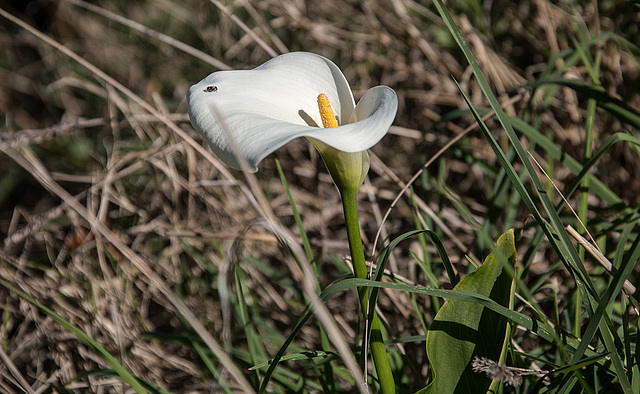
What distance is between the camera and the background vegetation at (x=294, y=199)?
0.71 metres

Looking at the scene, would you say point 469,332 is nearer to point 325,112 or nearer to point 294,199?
point 325,112

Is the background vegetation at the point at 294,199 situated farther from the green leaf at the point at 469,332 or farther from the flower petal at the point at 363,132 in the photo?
the flower petal at the point at 363,132

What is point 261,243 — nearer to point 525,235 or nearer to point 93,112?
point 525,235

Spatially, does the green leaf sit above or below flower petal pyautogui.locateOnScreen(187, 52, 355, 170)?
below

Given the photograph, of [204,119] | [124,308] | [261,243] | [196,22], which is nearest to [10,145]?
[124,308]

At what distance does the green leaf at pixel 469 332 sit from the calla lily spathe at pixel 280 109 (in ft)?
0.62

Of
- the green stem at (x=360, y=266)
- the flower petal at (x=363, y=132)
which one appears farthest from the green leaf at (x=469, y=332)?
the flower petal at (x=363, y=132)

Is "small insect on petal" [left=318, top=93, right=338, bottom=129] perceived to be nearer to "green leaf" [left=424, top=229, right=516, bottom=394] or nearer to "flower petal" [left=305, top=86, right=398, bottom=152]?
"flower petal" [left=305, top=86, right=398, bottom=152]

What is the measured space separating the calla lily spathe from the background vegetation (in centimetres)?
14

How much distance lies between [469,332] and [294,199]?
68 cm

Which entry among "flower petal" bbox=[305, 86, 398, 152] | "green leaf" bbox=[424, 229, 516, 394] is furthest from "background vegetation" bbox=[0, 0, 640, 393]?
"flower petal" bbox=[305, 86, 398, 152]

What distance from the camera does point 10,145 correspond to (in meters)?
0.90

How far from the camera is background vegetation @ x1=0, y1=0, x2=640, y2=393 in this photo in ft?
2.31

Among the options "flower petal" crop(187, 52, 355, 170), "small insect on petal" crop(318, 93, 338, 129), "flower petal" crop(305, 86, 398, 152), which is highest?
"flower petal" crop(305, 86, 398, 152)
